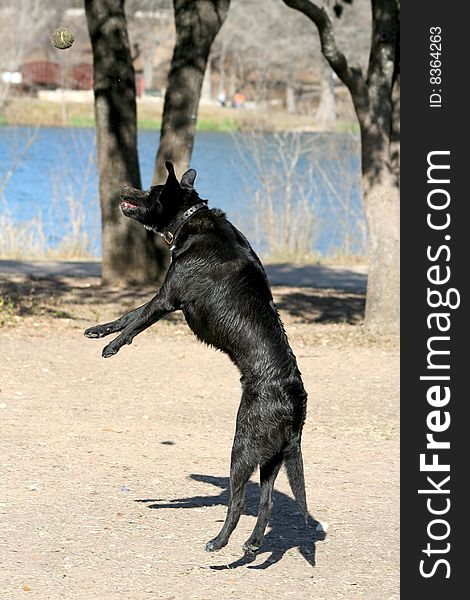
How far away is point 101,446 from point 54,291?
6.12 m

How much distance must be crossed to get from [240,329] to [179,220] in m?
0.62

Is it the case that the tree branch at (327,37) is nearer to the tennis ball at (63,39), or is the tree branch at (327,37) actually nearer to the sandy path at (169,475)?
the sandy path at (169,475)

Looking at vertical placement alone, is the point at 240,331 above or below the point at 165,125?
below

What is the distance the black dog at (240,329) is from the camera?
554cm

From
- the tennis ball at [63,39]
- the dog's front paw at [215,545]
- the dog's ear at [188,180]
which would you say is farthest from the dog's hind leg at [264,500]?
the tennis ball at [63,39]

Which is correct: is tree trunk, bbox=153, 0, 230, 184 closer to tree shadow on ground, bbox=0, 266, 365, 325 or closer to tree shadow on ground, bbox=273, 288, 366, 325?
tree shadow on ground, bbox=0, 266, 365, 325

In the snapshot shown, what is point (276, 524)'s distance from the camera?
662 cm

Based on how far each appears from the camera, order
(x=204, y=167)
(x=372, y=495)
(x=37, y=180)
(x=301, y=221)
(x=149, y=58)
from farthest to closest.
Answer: (x=149, y=58), (x=204, y=167), (x=37, y=180), (x=301, y=221), (x=372, y=495)

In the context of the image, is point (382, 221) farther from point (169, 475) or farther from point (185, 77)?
point (169, 475)

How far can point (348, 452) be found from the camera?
829 cm

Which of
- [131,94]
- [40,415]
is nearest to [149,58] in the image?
[131,94]

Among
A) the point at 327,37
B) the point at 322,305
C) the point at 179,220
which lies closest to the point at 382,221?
the point at 327,37

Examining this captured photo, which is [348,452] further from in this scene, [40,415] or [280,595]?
[280,595]

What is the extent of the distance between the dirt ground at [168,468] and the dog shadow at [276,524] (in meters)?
0.01
